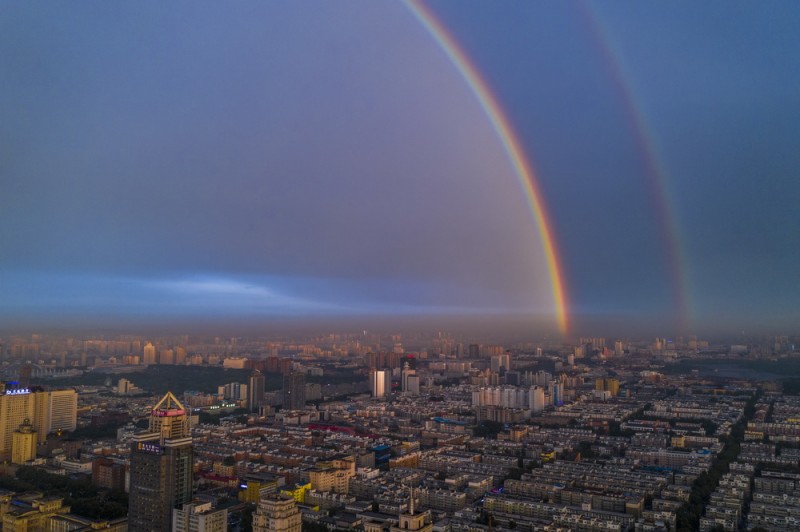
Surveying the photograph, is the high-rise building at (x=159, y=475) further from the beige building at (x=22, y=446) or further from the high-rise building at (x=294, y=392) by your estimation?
the high-rise building at (x=294, y=392)

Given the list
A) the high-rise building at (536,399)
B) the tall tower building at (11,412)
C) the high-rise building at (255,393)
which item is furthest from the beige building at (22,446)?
the high-rise building at (536,399)

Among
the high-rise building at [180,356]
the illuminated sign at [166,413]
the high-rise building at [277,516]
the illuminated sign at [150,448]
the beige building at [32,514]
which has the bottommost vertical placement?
the beige building at [32,514]

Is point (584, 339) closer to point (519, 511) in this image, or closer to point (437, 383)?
point (437, 383)

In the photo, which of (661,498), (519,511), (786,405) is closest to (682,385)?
(786,405)

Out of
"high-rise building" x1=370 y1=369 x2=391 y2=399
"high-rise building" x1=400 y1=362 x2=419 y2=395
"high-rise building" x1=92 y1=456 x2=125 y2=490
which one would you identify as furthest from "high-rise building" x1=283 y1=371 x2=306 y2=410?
"high-rise building" x1=92 y1=456 x2=125 y2=490

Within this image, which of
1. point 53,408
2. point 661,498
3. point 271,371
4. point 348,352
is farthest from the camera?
point 348,352

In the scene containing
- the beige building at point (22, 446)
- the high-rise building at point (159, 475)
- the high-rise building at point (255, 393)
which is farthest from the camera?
the high-rise building at point (255, 393)

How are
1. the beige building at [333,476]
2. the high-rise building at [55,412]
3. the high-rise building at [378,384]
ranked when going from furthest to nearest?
1. the high-rise building at [378,384]
2. the high-rise building at [55,412]
3. the beige building at [333,476]
